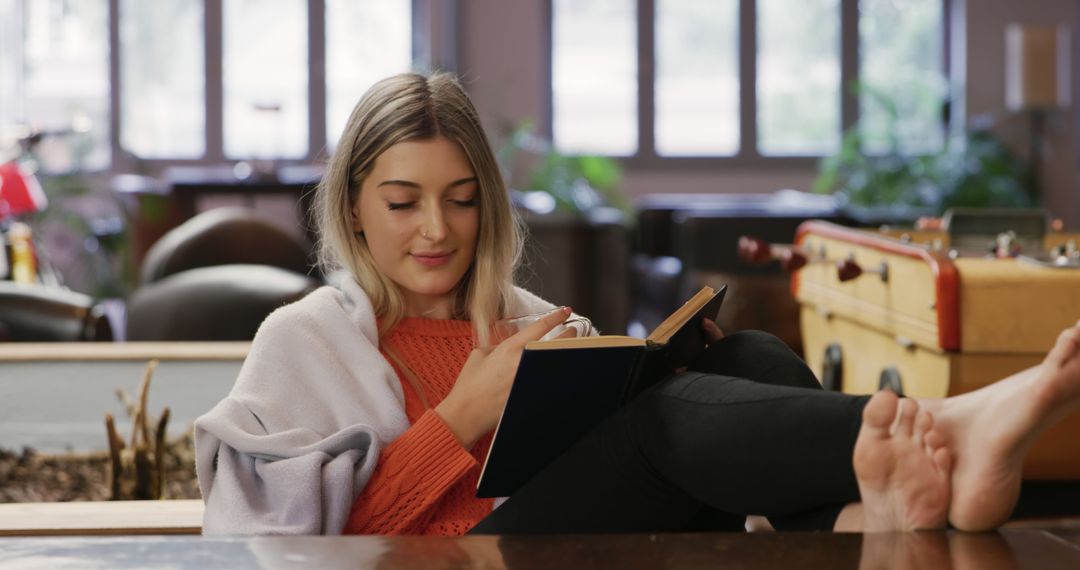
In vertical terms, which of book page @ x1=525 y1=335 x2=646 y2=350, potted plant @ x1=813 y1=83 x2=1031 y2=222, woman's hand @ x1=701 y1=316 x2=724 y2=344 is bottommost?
woman's hand @ x1=701 y1=316 x2=724 y2=344

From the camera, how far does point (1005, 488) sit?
1.34m

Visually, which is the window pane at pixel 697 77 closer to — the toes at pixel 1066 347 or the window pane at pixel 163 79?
the window pane at pixel 163 79

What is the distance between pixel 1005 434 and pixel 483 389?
0.60 metres

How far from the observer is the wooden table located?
126cm

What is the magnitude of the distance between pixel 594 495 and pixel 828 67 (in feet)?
29.4

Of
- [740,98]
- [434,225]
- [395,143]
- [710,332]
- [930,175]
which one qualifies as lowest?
[710,332]

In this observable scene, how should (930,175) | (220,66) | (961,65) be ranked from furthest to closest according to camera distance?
(220,66)
(961,65)
(930,175)

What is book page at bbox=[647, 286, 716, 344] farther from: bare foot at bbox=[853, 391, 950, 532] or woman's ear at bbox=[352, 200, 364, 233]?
woman's ear at bbox=[352, 200, 364, 233]

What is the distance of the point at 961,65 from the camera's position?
9961 millimetres

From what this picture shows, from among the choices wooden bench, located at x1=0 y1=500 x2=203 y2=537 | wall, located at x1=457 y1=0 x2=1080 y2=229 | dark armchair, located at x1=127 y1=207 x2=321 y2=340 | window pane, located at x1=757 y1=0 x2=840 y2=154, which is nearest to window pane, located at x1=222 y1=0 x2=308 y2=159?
wall, located at x1=457 y1=0 x2=1080 y2=229

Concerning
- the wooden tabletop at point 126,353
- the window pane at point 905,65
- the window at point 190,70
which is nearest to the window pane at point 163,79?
the window at point 190,70

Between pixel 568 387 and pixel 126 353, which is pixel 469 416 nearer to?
pixel 568 387

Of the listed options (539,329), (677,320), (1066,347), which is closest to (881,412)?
(1066,347)

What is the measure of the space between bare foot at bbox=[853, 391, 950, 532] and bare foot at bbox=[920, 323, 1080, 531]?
0.02m
